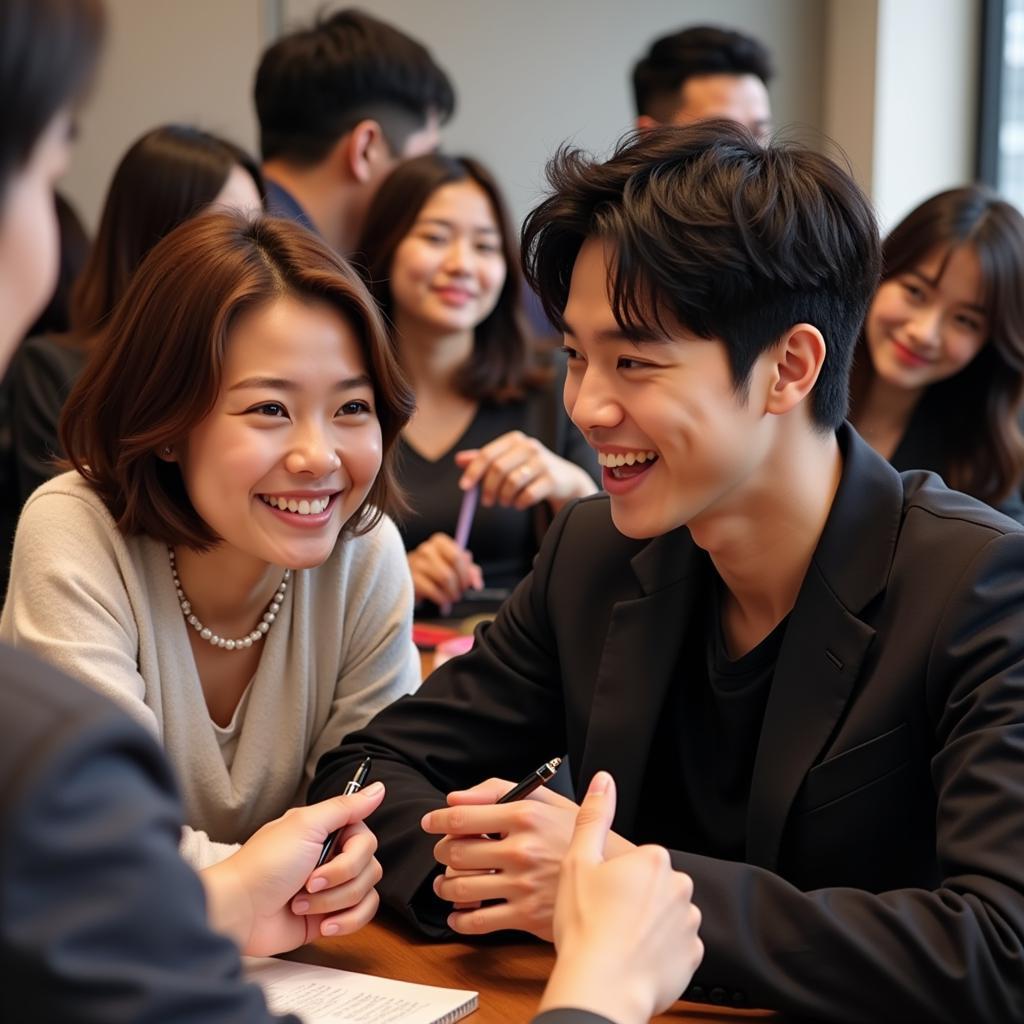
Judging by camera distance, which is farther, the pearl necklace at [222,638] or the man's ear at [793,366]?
the pearl necklace at [222,638]

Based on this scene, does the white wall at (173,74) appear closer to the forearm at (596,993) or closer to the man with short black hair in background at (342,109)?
the man with short black hair in background at (342,109)

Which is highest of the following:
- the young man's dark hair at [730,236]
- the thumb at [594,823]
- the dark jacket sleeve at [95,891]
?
the young man's dark hair at [730,236]

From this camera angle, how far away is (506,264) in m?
3.09

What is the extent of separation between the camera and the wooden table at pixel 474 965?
114 centimetres

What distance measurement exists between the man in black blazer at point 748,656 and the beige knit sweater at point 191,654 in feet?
0.29

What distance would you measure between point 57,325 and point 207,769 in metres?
2.26

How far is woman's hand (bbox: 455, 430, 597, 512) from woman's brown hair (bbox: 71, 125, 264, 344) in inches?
30.4

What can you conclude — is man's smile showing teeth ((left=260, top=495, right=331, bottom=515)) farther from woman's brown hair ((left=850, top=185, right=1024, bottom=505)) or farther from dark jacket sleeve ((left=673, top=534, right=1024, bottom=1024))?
woman's brown hair ((left=850, top=185, right=1024, bottom=505))

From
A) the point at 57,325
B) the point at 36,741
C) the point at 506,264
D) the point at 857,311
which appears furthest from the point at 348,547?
the point at 57,325

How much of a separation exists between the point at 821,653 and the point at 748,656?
12 centimetres

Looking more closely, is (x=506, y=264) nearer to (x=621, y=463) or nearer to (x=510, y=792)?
(x=621, y=463)

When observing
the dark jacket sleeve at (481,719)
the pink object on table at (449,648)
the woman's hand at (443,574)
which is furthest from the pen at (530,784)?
the woman's hand at (443,574)

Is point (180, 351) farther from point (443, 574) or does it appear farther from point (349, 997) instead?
point (443, 574)

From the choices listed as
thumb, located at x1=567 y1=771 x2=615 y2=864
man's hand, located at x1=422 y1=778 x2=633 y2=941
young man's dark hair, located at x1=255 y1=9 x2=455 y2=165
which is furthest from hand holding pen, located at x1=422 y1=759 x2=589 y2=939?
young man's dark hair, located at x1=255 y1=9 x2=455 y2=165
